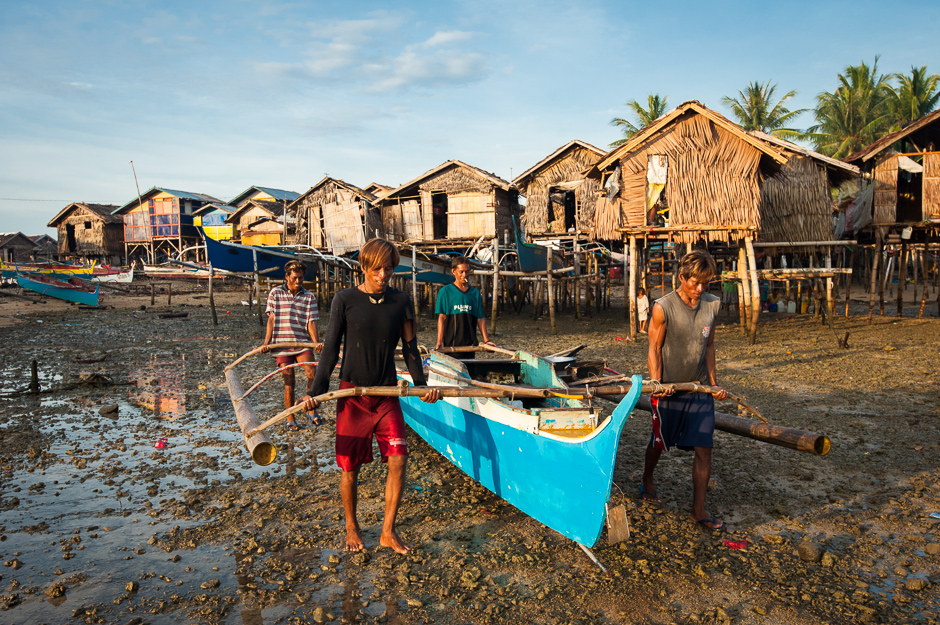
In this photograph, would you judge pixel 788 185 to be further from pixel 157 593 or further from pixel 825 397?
pixel 157 593

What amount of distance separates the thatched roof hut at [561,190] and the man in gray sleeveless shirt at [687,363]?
17.8m

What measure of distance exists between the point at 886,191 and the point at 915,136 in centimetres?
207

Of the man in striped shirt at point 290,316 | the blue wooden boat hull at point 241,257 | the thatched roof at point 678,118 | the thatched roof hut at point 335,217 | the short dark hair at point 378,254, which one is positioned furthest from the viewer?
the thatched roof hut at point 335,217

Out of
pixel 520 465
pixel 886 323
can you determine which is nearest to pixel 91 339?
pixel 520 465

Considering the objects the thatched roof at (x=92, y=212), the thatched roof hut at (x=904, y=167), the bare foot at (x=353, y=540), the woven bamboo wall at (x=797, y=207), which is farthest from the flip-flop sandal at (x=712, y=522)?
the thatched roof at (x=92, y=212)

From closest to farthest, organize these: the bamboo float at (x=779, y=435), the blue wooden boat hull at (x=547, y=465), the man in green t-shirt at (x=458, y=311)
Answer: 1. the blue wooden boat hull at (x=547, y=465)
2. the bamboo float at (x=779, y=435)
3. the man in green t-shirt at (x=458, y=311)

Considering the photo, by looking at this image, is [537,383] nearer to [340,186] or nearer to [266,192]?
[340,186]

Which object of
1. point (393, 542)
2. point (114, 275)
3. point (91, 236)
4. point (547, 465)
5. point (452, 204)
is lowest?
point (393, 542)

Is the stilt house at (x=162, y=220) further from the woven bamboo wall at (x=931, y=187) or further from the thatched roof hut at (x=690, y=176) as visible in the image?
the woven bamboo wall at (x=931, y=187)

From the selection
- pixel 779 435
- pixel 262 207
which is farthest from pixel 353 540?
pixel 262 207

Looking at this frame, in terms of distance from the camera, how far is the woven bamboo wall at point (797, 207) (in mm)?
15727

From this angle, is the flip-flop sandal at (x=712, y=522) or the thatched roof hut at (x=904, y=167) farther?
the thatched roof hut at (x=904, y=167)

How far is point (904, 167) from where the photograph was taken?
1489 cm

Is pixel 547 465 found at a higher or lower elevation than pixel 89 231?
lower
